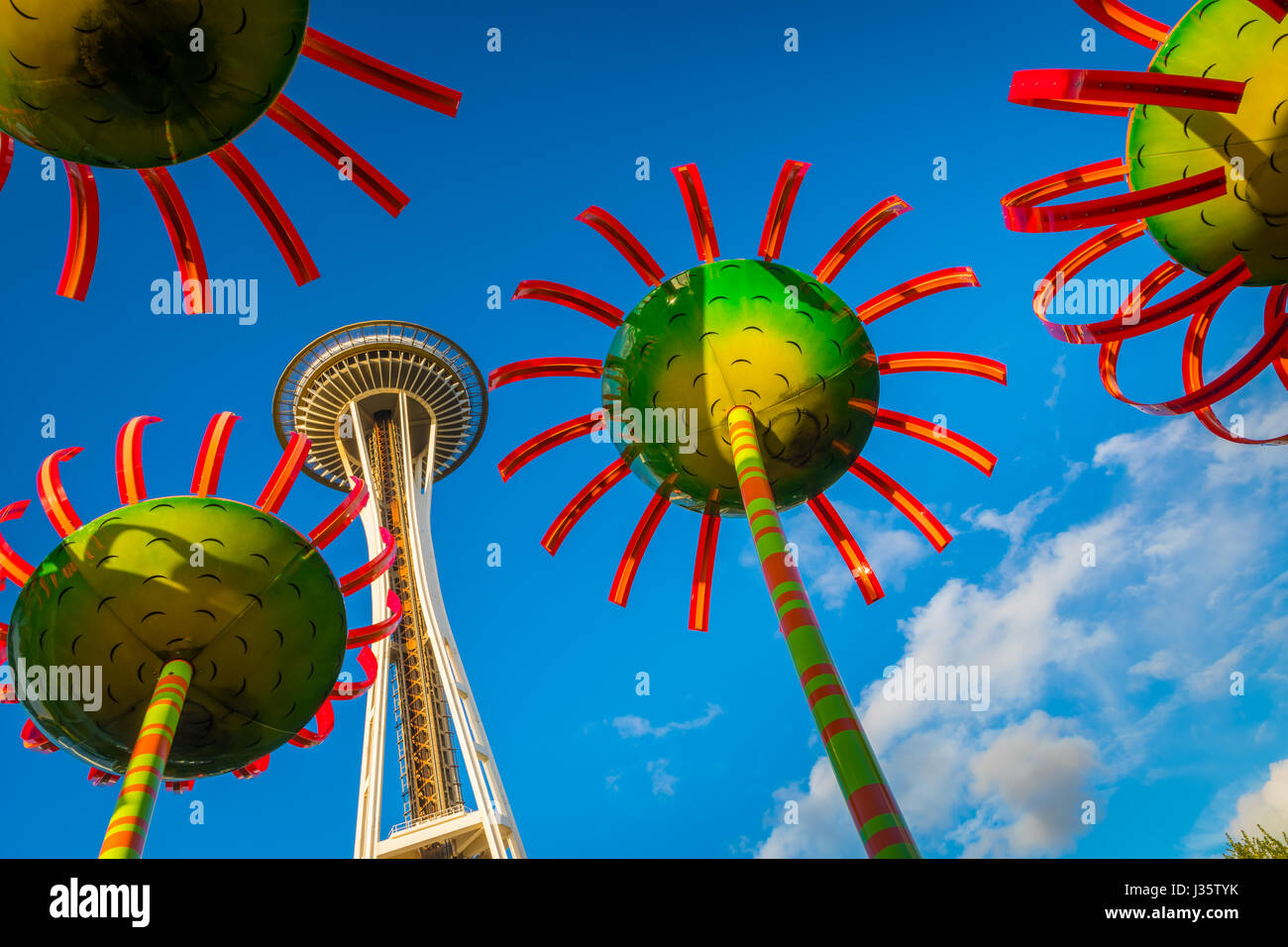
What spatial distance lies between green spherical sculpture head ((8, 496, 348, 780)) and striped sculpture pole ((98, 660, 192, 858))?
0.13 metres

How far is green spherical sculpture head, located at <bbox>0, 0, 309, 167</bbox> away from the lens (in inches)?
189

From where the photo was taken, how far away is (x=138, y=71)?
194 inches

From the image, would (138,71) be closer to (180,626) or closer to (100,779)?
(180,626)

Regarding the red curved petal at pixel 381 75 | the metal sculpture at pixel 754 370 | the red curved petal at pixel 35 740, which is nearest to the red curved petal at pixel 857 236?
the metal sculpture at pixel 754 370

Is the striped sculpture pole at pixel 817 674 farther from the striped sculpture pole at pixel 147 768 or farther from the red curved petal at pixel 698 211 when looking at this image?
the striped sculpture pole at pixel 147 768

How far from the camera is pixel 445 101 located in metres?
6.18

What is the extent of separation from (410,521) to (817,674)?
118ft

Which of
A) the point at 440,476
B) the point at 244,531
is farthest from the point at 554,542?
the point at 440,476

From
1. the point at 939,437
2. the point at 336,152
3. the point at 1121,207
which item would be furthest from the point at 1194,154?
the point at 336,152

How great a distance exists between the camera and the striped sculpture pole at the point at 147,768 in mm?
4582

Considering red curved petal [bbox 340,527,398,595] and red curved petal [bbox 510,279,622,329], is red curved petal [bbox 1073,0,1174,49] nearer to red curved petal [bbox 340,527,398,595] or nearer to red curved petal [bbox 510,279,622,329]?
red curved petal [bbox 510,279,622,329]

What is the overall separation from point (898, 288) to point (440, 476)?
47.2 meters

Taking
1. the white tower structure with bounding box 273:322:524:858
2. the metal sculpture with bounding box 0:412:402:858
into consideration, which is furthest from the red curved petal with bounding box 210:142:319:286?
the white tower structure with bounding box 273:322:524:858
